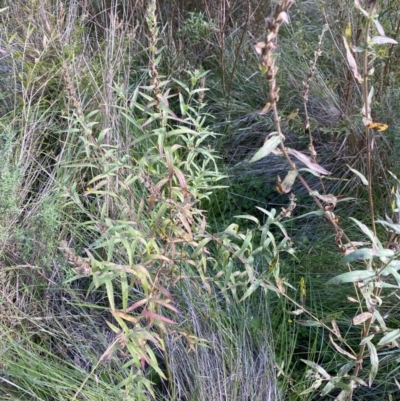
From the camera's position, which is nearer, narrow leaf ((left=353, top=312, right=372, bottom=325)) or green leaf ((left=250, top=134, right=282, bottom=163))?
green leaf ((left=250, top=134, right=282, bottom=163))

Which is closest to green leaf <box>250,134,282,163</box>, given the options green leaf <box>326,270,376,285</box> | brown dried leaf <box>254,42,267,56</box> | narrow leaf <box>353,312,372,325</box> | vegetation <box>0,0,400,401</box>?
vegetation <box>0,0,400,401</box>

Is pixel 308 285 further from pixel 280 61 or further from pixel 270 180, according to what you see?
pixel 280 61

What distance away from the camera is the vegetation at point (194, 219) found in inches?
50.4

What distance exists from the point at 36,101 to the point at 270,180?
3.74ft

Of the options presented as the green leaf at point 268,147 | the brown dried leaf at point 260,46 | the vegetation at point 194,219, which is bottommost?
the vegetation at point 194,219

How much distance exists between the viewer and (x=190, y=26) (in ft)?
8.94

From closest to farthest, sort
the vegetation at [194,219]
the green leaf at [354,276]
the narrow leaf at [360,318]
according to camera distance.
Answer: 1. the green leaf at [354,276]
2. the narrow leaf at [360,318]
3. the vegetation at [194,219]

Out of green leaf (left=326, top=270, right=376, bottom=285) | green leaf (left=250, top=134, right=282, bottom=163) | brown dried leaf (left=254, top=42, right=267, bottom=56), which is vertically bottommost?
green leaf (left=326, top=270, right=376, bottom=285)

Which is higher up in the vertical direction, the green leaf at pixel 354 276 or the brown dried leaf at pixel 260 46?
the brown dried leaf at pixel 260 46

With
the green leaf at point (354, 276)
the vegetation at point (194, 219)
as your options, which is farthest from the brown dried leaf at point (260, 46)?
the green leaf at point (354, 276)

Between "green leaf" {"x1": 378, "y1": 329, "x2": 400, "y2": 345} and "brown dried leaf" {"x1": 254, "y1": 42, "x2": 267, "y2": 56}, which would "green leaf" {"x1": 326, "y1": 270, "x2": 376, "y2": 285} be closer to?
"green leaf" {"x1": 378, "y1": 329, "x2": 400, "y2": 345}

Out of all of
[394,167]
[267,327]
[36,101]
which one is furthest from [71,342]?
[394,167]

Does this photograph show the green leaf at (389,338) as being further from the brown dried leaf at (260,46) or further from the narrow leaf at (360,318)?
the brown dried leaf at (260,46)

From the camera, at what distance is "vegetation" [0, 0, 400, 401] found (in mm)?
1280
